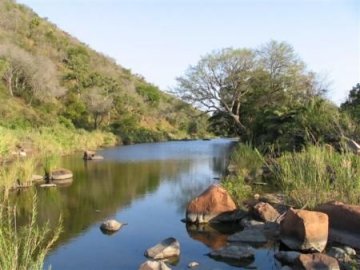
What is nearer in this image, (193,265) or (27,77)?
(193,265)

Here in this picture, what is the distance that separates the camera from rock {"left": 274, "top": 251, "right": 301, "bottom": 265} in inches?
278

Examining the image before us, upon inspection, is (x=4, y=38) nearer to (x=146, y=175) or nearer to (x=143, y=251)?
(x=146, y=175)

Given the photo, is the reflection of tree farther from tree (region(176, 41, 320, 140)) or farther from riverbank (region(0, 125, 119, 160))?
tree (region(176, 41, 320, 140))

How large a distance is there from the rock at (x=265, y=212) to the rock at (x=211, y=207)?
561 mm

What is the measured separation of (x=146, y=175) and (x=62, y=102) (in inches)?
1314

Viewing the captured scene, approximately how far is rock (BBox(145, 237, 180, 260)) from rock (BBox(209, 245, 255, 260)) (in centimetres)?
60

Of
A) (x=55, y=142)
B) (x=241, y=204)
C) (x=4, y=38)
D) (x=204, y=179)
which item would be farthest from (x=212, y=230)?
(x=4, y=38)

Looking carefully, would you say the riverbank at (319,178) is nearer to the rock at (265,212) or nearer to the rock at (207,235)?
the rock at (265,212)

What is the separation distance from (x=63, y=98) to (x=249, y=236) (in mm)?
43937

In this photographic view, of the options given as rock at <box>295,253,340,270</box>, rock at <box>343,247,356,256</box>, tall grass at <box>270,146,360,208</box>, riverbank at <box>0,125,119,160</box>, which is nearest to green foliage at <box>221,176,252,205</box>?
tall grass at <box>270,146,360,208</box>

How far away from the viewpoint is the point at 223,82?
35719 millimetres

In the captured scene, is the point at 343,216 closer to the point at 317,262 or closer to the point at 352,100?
the point at 317,262

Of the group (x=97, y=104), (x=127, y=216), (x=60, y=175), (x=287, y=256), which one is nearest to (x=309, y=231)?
(x=287, y=256)

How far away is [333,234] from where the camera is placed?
7.88m
